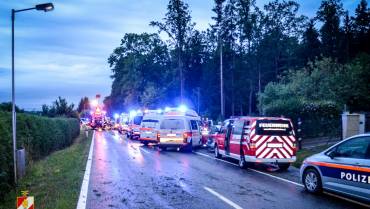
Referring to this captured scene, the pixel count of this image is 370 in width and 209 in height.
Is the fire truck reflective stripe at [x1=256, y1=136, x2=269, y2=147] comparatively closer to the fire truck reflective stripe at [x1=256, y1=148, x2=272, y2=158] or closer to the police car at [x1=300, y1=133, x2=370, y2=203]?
the fire truck reflective stripe at [x1=256, y1=148, x2=272, y2=158]

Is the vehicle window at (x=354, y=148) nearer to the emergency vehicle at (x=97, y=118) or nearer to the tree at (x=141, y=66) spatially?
the emergency vehicle at (x=97, y=118)

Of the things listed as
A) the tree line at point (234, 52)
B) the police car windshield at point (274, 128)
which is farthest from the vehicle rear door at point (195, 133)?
the tree line at point (234, 52)

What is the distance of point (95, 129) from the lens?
60188mm

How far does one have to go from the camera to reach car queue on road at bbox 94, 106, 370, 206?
9.30 metres

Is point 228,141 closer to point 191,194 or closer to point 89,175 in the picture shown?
point 89,175

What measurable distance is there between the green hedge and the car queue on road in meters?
6.27

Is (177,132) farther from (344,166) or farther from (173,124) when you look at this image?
(344,166)

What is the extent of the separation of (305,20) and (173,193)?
60.9 metres

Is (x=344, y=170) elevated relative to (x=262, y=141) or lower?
lower

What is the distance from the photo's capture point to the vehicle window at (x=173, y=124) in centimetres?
2438

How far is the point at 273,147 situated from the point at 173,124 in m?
9.82

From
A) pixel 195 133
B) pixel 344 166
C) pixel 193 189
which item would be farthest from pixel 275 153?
pixel 195 133

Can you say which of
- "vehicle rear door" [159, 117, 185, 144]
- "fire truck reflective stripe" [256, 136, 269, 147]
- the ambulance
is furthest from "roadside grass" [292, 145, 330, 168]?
the ambulance

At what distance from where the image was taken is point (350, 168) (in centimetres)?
936
